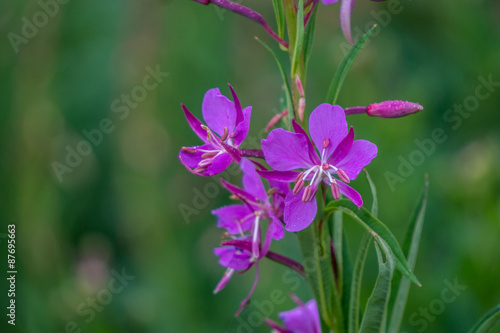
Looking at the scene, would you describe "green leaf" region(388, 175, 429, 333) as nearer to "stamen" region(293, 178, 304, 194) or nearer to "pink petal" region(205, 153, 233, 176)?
"stamen" region(293, 178, 304, 194)

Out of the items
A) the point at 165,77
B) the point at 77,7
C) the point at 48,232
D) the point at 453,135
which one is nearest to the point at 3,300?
the point at 48,232

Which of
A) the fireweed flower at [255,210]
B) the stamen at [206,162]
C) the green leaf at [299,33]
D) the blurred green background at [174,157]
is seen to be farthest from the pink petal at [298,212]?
the blurred green background at [174,157]

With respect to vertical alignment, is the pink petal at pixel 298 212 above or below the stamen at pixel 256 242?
above

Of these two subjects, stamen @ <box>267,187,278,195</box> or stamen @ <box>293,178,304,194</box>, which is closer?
stamen @ <box>293,178,304,194</box>

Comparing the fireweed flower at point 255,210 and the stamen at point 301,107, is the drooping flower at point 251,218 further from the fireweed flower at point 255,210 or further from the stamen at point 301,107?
the stamen at point 301,107

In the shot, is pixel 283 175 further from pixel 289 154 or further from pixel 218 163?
pixel 218 163

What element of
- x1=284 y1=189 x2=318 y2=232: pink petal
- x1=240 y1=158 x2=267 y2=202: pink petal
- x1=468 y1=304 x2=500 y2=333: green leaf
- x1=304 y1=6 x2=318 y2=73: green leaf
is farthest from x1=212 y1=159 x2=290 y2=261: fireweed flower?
x1=468 y1=304 x2=500 y2=333: green leaf

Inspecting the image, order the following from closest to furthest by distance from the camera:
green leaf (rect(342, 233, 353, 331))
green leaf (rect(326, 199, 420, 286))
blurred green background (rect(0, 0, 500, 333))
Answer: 1. green leaf (rect(326, 199, 420, 286))
2. green leaf (rect(342, 233, 353, 331))
3. blurred green background (rect(0, 0, 500, 333))

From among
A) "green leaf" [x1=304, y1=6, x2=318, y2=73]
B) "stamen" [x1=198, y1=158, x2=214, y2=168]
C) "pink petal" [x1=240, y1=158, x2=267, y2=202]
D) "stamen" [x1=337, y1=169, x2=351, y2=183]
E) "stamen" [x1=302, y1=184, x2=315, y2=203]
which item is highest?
"green leaf" [x1=304, y1=6, x2=318, y2=73]
